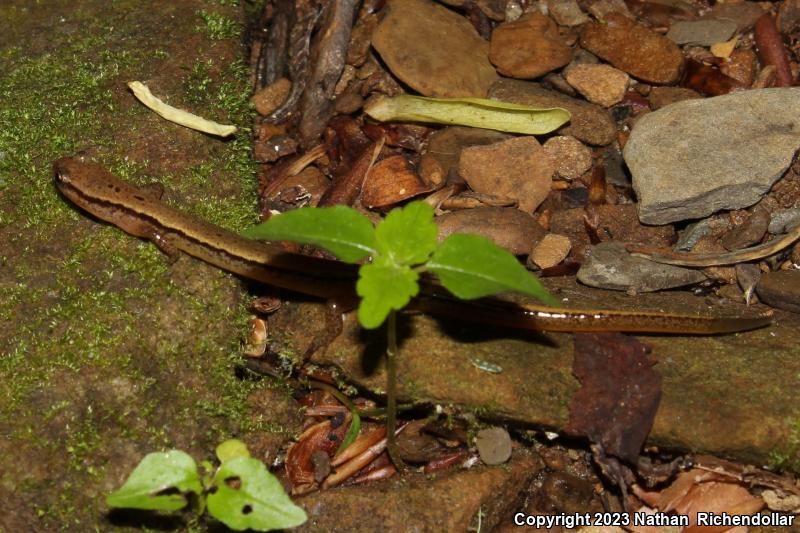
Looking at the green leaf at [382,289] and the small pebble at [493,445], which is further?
the small pebble at [493,445]

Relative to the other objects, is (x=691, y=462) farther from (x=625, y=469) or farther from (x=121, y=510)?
(x=121, y=510)

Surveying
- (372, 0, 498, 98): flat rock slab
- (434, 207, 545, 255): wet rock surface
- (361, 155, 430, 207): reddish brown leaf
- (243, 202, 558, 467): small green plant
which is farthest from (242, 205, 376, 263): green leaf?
(372, 0, 498, 98): flat rock slab

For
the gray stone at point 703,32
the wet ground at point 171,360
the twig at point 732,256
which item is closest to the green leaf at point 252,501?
the wet ground at point 171,360

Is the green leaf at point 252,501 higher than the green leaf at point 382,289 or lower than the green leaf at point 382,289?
lower

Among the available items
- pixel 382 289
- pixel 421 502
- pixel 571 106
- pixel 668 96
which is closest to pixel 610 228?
pixel 571 106

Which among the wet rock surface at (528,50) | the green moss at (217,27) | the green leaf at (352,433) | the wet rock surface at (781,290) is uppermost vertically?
the wet rock surface at (528,50)

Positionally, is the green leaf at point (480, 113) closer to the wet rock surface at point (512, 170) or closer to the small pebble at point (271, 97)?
the wet rock surface at point (512, 170)

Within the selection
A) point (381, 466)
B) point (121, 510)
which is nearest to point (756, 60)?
point (381, 466)
